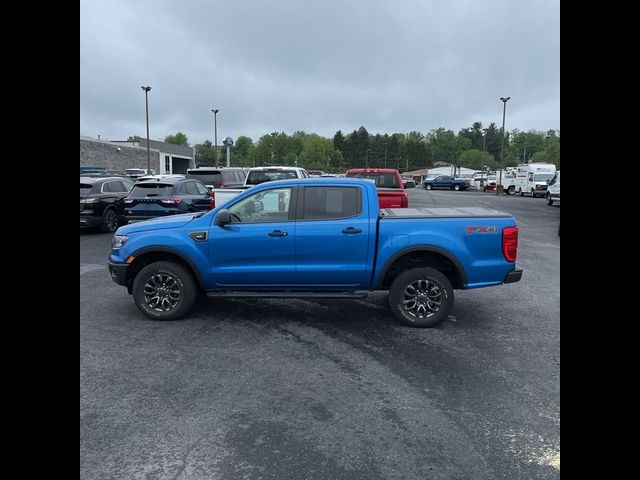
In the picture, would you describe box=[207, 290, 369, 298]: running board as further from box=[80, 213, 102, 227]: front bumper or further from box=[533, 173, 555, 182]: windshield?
box=[533, 173, 555, 182]: windshield

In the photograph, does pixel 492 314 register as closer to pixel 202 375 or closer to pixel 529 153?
pixel 202 375

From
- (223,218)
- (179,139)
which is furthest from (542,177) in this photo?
(179,139)

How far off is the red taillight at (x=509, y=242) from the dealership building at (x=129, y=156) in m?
39.1

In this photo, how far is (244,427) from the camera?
136 inches

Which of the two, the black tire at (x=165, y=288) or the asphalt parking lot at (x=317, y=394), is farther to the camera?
the black tire at (x=165, y=288)

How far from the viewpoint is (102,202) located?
46.1ft

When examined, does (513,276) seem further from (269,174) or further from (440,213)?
(269,174)

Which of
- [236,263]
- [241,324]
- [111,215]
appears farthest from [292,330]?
[111,215]

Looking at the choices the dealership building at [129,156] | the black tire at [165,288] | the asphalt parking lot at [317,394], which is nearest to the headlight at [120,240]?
the black tire at [165,288]

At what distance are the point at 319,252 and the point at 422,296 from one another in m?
1.38

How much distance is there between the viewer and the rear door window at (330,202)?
5953mm

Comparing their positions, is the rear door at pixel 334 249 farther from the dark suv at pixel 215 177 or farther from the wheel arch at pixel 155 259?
the dark suv at pixel 215 177
